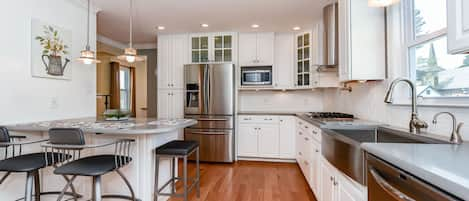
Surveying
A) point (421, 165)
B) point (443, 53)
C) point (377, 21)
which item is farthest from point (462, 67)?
point (421, 165)

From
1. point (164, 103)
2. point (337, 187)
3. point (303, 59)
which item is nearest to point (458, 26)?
Result: point (337, 187)

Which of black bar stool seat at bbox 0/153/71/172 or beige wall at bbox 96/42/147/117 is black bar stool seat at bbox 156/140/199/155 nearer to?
black bar stool seat at bbox 0/153/71/172

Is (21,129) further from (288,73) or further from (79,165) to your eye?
(288,73)

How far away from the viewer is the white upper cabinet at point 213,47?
4.41 m

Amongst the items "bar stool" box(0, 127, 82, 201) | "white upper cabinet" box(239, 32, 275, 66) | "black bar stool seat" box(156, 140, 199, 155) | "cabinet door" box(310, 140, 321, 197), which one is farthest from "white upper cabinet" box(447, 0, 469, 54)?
"white upper cabinet" box(239, 32, 275, 66)

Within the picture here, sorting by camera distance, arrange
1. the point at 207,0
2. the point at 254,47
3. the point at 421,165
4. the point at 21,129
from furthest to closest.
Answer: the point at 254,47, the point at 207,0, the point at 21,129, the point at 421,165

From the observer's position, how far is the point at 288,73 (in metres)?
4.54

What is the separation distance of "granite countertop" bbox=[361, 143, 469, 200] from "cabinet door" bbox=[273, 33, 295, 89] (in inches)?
133

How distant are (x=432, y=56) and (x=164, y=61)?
3.98 m

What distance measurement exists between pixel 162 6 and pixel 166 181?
2219mm

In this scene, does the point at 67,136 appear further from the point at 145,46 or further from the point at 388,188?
the point at 145,46

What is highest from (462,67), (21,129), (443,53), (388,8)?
(388,8)

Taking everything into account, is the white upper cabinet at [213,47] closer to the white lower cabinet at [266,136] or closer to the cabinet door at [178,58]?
the cabinet door at [178,58]

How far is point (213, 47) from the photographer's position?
446 cm
